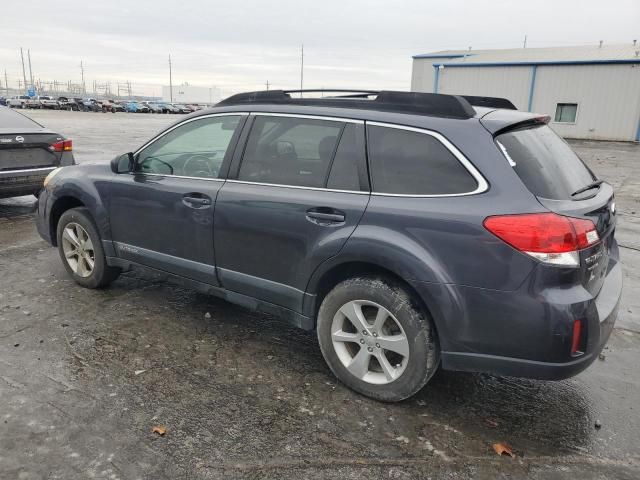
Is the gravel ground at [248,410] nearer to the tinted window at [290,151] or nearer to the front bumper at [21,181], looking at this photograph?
the tinted window at [290,151]

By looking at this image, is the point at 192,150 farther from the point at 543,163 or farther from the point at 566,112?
the point at 566,112

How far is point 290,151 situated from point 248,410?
165 centimetres

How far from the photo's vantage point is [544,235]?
2572 mm

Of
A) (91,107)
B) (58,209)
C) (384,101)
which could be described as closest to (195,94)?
(91,107)

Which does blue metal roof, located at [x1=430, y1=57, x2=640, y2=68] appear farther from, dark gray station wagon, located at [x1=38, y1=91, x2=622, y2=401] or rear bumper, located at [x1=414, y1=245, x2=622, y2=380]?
rear bumper, located at [x1=414, y1=245, x2=622, y2=380]

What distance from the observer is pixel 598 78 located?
2705cm

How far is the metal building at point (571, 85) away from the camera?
2656cm

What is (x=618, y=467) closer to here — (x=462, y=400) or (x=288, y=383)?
(x=462, y=400)

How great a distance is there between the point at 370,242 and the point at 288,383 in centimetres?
108

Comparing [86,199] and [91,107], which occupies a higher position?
[86,199]

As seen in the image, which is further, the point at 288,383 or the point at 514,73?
the point at 514,73

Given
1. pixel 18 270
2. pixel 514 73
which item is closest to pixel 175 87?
pixel 514 73

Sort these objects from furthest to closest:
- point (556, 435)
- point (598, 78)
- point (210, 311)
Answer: point (598, 78) → point (210, 311) → point (556, 435)

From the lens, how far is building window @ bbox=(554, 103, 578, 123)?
28.2 meters
